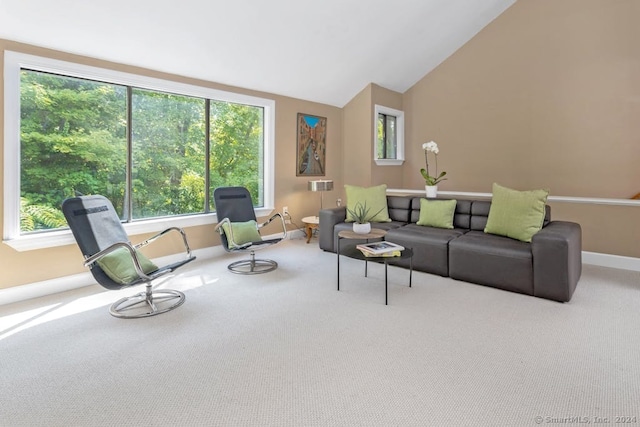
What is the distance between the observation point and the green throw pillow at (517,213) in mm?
3633

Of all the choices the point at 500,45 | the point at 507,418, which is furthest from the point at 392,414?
the point at 500,45

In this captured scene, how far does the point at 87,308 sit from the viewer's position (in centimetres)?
→ 312

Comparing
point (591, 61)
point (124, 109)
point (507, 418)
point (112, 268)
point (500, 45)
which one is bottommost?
point (507, 418)

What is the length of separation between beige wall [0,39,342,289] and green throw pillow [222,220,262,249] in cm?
79

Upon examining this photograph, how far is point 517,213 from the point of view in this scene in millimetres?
3736

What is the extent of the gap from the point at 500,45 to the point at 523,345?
192 inches

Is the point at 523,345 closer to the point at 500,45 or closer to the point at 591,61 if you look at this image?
the point at 591,61

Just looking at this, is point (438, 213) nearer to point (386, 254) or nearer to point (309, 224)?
point (386, 254)

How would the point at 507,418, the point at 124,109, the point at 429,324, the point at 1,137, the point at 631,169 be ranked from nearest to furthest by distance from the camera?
the point at 507,418, the point at 429,324, the point at 1,137, the point at 124,109, the point at 631,169

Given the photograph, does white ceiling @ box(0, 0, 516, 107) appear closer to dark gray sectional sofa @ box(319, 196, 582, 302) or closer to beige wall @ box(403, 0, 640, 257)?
beige wall @ box(403, 0, 640, 257)

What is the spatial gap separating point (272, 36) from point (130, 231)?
278 cm

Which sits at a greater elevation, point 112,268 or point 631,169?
point 631,169

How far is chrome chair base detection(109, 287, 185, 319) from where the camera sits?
2980 millimetres

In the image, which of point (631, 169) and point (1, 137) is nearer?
point (1, 137)
